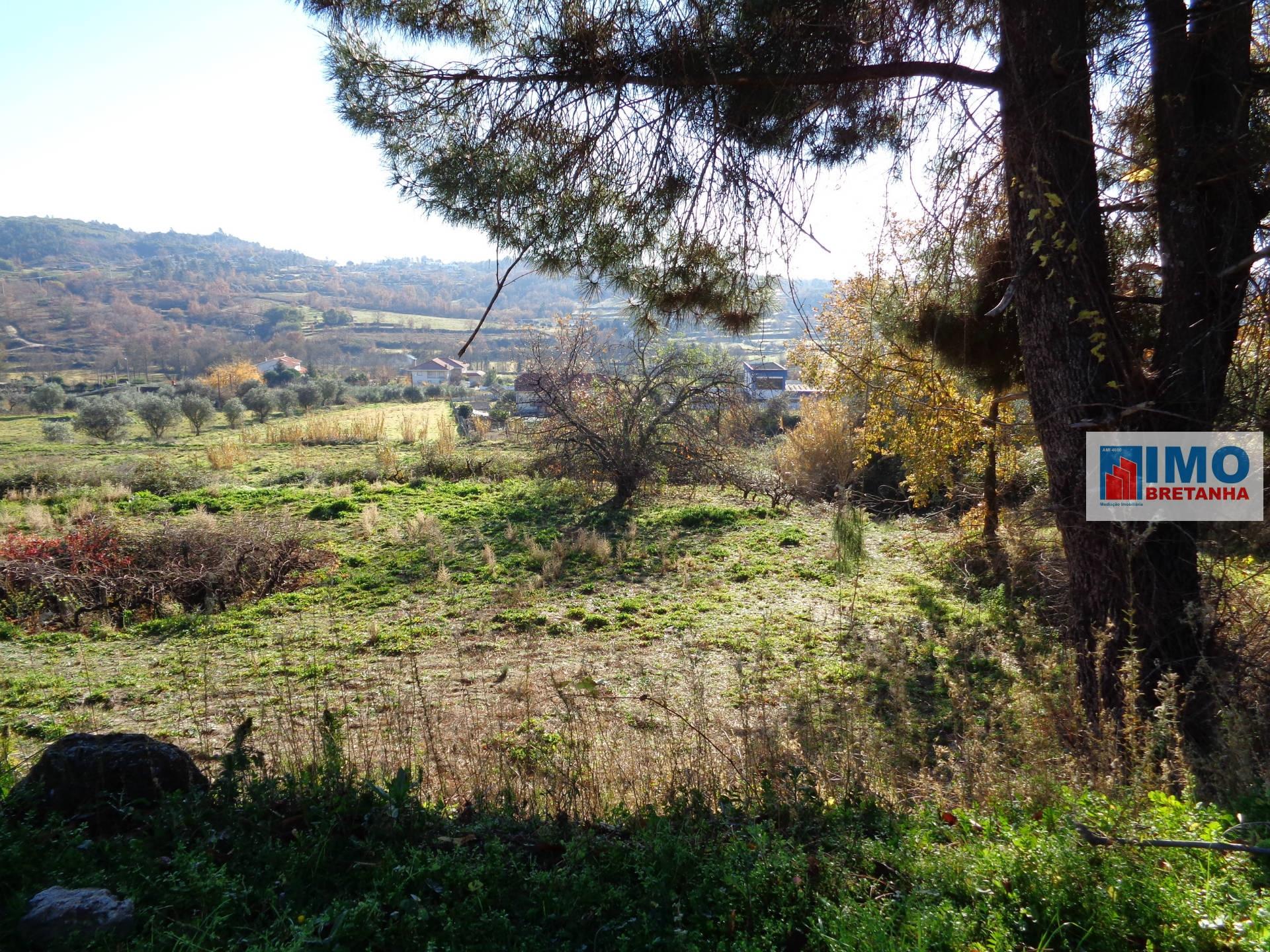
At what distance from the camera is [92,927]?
2.11 metres

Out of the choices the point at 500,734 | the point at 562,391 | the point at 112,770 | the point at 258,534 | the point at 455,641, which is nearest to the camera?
the point at 112,770

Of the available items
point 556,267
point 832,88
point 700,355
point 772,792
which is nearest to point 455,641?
point 556,267

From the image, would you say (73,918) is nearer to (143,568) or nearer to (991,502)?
(143,568)

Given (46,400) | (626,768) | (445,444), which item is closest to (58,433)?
(46,400)

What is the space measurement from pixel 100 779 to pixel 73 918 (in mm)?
→ 902

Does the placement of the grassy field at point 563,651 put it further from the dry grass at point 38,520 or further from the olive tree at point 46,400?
the olive tree at point 46,400

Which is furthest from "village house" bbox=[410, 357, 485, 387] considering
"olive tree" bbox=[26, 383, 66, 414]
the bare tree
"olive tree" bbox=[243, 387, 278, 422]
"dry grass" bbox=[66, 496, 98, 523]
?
"dry grass" bbox=[66, 496, 98, 523]

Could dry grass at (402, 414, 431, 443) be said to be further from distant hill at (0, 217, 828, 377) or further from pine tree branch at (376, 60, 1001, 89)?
pine tree branch at (376, 60, 1001, 89)

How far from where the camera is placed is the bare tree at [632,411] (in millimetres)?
15227

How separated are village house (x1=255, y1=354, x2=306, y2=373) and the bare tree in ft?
165

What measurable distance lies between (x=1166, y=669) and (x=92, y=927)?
4585 mm

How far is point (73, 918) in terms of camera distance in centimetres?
212

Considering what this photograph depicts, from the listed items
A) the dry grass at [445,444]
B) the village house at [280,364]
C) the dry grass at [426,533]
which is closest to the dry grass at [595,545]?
the dry grass at [426,533]

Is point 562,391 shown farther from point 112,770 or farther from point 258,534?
point 112,770
